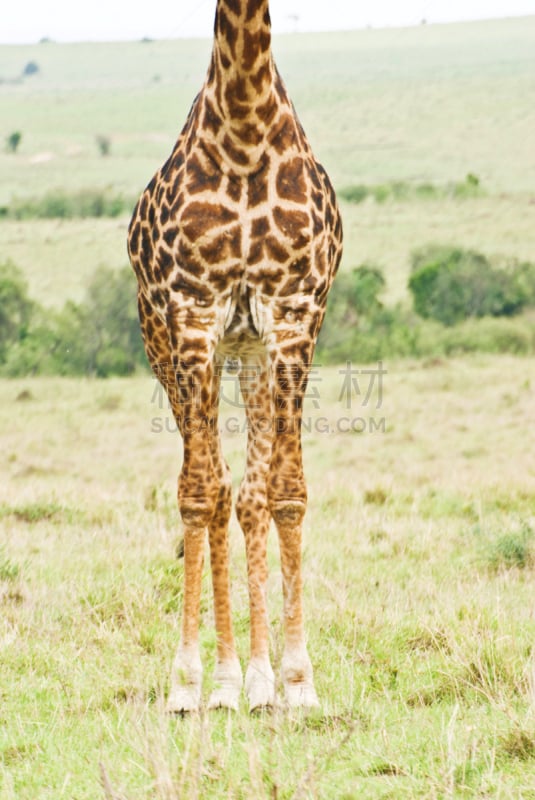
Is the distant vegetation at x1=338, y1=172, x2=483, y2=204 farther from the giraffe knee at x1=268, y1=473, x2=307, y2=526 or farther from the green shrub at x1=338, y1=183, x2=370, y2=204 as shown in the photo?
the giraffe knee at x1=268, y1=473, x2=307, y2=526

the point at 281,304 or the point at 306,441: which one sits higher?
the point at 281,304

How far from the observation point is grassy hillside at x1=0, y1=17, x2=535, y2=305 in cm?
4434

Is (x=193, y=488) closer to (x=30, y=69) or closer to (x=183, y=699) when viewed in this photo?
(x=183, y=699)

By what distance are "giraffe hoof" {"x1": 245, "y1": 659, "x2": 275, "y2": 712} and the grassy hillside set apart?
3039 centimetres

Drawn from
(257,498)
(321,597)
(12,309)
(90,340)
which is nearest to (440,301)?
(90,340)

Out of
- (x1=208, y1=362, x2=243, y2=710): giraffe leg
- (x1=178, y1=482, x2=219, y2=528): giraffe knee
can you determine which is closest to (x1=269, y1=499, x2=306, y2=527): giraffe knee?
(x1=178, y1=482, x2=219, y2=528): giraffe knee

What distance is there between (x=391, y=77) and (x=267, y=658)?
3379 inches

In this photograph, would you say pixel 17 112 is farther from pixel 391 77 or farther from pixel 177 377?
pixel 177 377

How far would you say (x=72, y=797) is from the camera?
11.6 ft

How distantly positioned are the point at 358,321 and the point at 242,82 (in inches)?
1011

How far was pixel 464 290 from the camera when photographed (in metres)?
29.6

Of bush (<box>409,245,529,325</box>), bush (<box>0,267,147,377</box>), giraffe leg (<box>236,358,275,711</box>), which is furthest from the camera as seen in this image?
bush (<box>409,245,529,325</box>)

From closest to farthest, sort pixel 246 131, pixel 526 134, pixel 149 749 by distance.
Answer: pixel 149 749
pixel 246 131
pixel 526 134

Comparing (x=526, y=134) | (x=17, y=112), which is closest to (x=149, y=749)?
(x=526, y=134)
